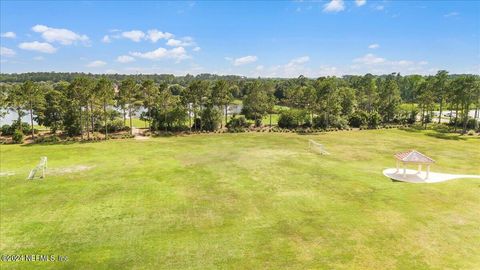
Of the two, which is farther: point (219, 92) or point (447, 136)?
point (219, 92)

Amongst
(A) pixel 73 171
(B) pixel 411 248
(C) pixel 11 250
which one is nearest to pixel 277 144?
(A) pixel 73 171

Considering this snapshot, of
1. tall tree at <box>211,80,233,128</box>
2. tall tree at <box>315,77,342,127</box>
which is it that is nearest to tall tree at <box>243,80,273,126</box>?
tall tree at <box>211,80,233,128</box>

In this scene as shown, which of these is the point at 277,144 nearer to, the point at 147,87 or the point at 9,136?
the point at 147,87

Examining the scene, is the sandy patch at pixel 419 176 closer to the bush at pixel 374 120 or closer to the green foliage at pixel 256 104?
the green foliage at pixel 256 104

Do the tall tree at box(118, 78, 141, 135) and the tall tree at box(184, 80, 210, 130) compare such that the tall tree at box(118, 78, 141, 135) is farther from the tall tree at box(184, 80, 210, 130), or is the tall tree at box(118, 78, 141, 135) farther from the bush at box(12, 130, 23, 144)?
the bush at box(12, 130, 23, 144)

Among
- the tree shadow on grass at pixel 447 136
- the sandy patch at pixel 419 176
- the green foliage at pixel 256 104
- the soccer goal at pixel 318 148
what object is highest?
the green foliage at pixel 256 104

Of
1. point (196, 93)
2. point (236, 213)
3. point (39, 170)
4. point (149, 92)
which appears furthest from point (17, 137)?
point (236, 213)

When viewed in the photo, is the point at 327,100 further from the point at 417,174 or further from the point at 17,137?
the point at 17,137

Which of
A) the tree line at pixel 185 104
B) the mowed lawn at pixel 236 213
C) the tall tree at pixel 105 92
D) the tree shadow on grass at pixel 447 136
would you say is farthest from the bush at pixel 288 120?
the tall tree at pixel 105 92
